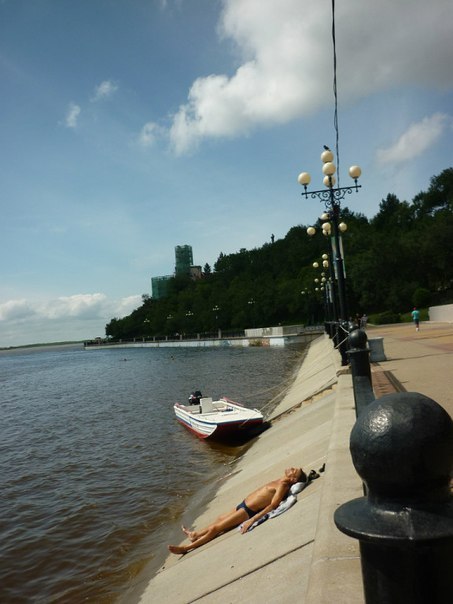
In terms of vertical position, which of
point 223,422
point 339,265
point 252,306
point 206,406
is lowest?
point 223,422

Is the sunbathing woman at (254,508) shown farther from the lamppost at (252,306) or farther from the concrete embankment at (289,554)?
the lamppost at (252,306)

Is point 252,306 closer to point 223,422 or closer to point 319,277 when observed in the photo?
point 319,277

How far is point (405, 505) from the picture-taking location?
1.31m

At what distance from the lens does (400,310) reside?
233 ft

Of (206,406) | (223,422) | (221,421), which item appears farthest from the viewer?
(206,406)

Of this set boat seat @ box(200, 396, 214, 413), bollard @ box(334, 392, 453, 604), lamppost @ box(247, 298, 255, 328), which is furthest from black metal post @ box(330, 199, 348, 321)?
lamppost @ box(247, 298, 255, 328)

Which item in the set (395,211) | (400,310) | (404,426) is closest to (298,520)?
(404,426)

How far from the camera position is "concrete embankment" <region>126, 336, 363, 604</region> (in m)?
3.25

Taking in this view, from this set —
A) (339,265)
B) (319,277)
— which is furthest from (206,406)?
Result: (319,277)

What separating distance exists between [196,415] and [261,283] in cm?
11375

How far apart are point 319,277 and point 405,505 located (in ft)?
295

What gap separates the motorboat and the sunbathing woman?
901cm

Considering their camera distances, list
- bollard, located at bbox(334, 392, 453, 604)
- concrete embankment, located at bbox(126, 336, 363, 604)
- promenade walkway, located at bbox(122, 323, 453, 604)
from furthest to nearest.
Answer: promenade walkway, located at bbox(122, 323, 453, 604) < concrete embankment, located at bbox(126, 336, 363, 604) < bollard, located at bbox(334, 392, 453, 604)

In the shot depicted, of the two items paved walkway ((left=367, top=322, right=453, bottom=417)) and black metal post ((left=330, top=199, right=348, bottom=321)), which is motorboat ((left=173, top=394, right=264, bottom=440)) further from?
black metal post ((left=330, top=199, right=348, bottom=321))
